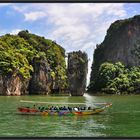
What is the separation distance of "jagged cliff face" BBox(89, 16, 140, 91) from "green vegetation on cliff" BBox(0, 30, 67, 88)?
13.2m

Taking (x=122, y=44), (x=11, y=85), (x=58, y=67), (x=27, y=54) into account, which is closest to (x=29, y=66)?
A: (x=27, y=54)

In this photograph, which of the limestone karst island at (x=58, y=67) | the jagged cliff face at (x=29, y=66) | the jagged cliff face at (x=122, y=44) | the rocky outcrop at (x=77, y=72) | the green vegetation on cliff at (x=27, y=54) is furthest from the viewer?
the jagged cliff face at (x=122, y=44)

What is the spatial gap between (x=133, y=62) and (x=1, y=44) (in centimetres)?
3918

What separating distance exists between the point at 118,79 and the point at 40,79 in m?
21.4

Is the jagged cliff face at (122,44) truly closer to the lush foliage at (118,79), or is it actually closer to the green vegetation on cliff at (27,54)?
the lush foliage at (118,79)

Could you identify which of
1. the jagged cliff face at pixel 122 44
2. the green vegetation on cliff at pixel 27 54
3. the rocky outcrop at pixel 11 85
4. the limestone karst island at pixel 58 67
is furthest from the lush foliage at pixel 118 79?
the rocky outcrop at pixel 11 85

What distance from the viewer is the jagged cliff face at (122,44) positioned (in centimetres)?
10119

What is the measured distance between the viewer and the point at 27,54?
7825 cm

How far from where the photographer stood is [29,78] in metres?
74.4

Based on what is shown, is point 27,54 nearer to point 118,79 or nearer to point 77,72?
point 77,72

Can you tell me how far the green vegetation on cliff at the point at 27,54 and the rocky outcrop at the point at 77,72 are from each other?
16.6ft

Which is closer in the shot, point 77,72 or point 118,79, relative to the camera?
point 77,72

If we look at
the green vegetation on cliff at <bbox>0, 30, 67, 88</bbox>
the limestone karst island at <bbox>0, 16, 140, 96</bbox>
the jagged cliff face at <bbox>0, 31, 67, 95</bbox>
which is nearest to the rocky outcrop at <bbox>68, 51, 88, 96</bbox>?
the limestone karst island at <bbox>0, 16, 140, 96</bbox>

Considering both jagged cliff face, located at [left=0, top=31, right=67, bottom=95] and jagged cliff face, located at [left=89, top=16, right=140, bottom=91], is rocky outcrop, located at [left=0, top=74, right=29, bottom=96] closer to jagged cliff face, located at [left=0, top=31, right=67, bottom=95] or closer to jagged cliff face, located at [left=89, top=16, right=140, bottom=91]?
jagged cliff face, located at [left=0, top=31, right=67, bottom=95]
